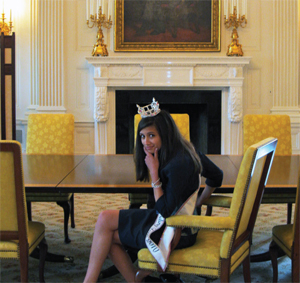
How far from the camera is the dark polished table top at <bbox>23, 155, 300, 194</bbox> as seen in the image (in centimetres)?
189

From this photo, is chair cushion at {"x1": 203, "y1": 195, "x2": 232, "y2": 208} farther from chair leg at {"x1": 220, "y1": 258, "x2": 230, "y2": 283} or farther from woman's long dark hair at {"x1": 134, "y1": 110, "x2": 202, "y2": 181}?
chair leg at {"x1": 220, "y1": 258, "x2": 230, "y2": 283}

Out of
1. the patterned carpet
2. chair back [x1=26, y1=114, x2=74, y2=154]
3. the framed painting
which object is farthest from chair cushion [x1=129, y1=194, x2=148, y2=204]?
the framed painting

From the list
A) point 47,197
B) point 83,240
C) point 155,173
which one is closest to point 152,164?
point 155,173

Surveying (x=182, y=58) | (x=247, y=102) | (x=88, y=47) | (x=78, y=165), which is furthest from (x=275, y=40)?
(x=78, y=165)

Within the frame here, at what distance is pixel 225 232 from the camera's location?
1.52m

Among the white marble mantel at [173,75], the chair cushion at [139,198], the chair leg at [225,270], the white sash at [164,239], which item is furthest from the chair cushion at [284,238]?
the white marble mantel at [173,75]

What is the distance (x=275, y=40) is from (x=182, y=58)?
1433 mm

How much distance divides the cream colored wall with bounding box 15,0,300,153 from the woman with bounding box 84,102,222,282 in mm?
3951

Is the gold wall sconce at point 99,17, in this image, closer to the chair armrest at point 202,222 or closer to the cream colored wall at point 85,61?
the cream colored wall at point 85,61

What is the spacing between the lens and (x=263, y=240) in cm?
300

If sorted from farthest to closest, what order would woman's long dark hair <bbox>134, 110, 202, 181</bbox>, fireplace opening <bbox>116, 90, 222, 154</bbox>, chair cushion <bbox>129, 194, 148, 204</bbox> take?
fireplace opening <bbox>116, 90, 222, 154</bbox>, chair cushion <bbox>129, 194, 148, 204</bbox>, woman's long dark hair <bbox>134, 110, 202, 181</bbox>

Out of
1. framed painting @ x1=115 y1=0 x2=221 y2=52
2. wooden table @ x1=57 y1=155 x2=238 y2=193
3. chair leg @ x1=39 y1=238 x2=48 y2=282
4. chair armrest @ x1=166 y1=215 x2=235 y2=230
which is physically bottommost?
chair leg @ x1=39 y1=238 x2=48 y2=282

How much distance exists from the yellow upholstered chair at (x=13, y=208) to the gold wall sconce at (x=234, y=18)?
172 inches

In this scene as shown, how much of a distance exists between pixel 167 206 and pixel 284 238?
0.73m
